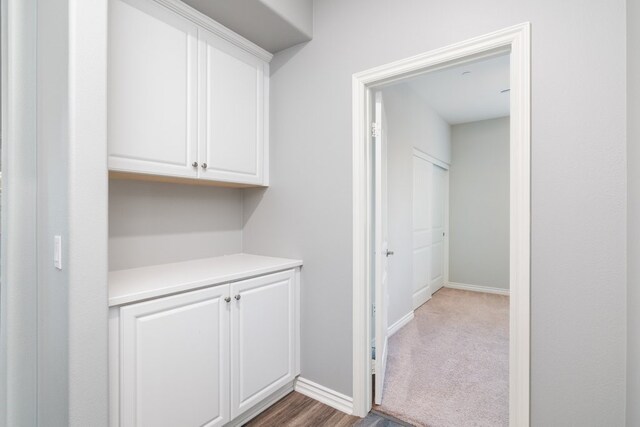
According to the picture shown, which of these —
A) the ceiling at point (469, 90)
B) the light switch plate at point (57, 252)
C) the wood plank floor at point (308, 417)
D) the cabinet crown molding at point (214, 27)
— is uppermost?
the ceiling at point (469, 90)

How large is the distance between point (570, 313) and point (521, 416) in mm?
500

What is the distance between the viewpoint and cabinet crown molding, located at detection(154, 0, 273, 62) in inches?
64.7

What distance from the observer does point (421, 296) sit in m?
3.99

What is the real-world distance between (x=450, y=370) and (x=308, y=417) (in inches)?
46.3

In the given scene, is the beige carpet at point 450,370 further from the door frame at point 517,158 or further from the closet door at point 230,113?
the closet door at point 230,113

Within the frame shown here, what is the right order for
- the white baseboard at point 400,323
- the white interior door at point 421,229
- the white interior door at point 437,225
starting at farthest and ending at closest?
1. the white interior door at point 437,225
2. the white interior door at point 421,229
3. the white baseboard at point 400,323

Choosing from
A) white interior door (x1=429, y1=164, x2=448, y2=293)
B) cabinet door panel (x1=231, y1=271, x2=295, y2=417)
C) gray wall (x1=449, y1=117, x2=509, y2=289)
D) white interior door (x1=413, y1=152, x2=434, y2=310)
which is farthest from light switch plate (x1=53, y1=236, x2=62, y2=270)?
gray wall (x1=449, y1=117, x2=509, y2=289)

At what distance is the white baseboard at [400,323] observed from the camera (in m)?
3.02

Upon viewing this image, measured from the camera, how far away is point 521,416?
1355mm

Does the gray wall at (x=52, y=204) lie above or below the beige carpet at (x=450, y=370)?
above

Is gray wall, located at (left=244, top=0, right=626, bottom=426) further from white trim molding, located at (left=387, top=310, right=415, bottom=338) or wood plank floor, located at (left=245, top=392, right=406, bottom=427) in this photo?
white trim molding, located at (left=387, top=310, right=415, bottom=338)

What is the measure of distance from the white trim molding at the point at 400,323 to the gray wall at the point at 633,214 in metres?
1.97

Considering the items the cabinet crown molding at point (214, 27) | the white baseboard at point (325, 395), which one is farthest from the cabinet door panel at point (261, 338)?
the cabinet crown molding at point (214, 27)

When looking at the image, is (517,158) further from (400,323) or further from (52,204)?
(400,323)
